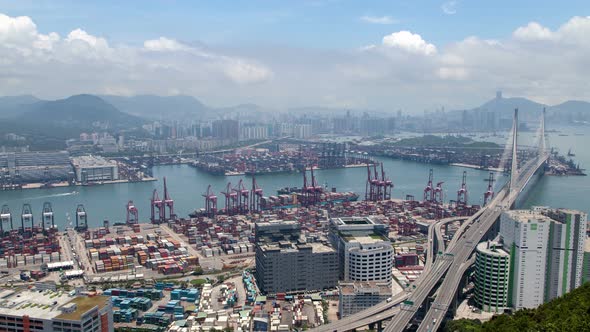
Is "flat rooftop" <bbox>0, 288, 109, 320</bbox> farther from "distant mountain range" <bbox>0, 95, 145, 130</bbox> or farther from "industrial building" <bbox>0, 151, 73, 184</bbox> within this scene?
"distant mountain range" <bbox>0, 95, 145, 130</bbox>

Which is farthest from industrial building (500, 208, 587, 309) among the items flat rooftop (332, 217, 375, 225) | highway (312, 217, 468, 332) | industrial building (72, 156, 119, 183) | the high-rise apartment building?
the high-rise apartment building

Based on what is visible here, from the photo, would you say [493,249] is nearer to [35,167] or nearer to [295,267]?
→ [295,267]

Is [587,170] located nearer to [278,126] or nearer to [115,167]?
[115,167]

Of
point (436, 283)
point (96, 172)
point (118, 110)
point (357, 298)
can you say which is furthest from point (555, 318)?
point (118, 110)

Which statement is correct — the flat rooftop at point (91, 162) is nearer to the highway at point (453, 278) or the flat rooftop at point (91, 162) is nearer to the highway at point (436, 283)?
the highway at point (436, 283)

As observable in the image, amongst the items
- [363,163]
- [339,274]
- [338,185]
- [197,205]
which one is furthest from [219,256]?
[363,163]
